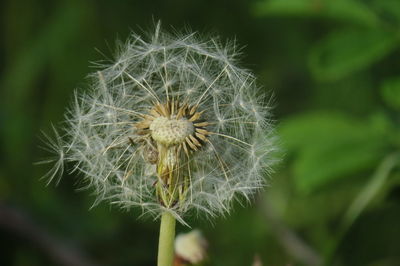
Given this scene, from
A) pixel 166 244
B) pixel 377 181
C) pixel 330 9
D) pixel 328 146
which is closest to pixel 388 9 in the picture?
pixel 330 9

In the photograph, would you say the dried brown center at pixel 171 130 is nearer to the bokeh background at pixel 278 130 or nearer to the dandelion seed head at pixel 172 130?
the dandelion seed head at pixel 172 130

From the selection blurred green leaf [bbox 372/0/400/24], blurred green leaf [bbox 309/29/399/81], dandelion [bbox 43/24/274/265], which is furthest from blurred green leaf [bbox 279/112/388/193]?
dandelion [bbox 43/24/274/265]

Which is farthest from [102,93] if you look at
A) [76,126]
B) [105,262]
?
[105,262]

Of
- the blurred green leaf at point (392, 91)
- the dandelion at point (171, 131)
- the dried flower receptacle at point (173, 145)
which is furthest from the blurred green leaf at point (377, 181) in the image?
the dried flower receptacle at point (173, 145)

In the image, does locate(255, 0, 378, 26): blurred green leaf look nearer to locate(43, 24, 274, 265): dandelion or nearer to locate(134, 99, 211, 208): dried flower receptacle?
locate(43, 24, 274, 265): dandelion

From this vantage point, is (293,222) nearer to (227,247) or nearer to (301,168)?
(227,247)

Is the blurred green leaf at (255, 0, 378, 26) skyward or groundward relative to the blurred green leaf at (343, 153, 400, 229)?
skyward

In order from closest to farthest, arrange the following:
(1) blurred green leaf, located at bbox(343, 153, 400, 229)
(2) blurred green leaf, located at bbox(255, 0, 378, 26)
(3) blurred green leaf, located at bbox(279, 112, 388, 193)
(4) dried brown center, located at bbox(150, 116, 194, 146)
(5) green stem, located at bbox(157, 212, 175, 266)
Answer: (5) green stem, located at bbox(157, 212, 175, 266) → (4) dried brown center, located at bbox(150, 116, 194, 146) → (1) blurred green leaf, located at bbox(343, 153, 400, 229) → (3) blurred green leaf, located at bbox(279, 112, 388, 193) → (2) blurred green leaf, located at bbox(255, 0, 378, 26)
